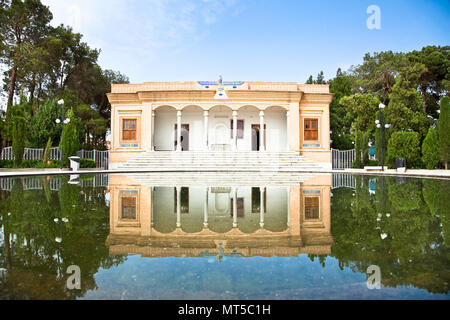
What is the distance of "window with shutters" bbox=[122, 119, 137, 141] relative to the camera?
21.7 meters

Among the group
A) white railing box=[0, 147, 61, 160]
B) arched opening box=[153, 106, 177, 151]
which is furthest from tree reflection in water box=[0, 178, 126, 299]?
arched opening box=[153, 106, 177, 151]

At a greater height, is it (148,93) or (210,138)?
(148,93)

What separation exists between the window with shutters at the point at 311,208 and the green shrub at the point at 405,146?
1433 cm

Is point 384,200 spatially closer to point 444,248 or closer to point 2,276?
point 444,248

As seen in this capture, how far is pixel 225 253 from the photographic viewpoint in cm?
243

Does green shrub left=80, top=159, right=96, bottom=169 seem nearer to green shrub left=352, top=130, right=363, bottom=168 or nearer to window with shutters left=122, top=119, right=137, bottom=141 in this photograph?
window with shutters left=122, top=119, right=137, bottom=141

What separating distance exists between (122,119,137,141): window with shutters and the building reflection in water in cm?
1719

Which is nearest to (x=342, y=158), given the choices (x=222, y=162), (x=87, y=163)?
(x=222, y=162)

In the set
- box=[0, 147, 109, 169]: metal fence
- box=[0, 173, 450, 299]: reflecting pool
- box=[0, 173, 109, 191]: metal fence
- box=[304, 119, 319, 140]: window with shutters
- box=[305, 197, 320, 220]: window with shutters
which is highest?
box=[304, 119, 319, 140]: window with shutters
